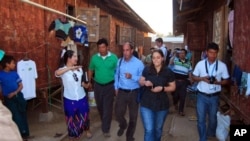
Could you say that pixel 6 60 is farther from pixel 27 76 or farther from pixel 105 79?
pixel 105 79

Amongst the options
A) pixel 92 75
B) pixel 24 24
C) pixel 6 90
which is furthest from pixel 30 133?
pixel 24 24

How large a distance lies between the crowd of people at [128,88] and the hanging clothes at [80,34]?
2.91 m

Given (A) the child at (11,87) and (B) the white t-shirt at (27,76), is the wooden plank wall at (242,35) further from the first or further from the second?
(B) the white t-shirt at (27,76)

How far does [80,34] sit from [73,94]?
13.9ft

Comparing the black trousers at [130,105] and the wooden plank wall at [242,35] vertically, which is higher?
the wooden plank wall at [242,35]

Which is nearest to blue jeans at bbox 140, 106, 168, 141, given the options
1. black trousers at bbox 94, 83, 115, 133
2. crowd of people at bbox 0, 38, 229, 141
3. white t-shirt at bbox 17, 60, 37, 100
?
crowd of people at bbox 0, 38, 229, 141

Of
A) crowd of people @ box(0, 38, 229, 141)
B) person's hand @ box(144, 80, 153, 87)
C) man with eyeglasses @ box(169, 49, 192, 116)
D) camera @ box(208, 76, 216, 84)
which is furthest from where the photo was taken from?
man with eyeglasses @ box(169, 49, 192, 116)

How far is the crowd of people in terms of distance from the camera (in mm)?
4898

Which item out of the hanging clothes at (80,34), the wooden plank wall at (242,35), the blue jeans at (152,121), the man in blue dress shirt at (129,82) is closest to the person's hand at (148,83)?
the blue jeans at (152,121)

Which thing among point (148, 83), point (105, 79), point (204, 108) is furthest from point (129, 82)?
point (204, 108)

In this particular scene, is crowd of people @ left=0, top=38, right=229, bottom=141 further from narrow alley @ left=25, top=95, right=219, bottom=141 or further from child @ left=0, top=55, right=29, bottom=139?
narrow alley @ left=25, top=95, right=219, bottom=141

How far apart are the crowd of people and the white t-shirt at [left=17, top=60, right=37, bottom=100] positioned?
2.91 ft

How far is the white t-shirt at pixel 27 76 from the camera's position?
283 inches

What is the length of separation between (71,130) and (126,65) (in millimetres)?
1519
